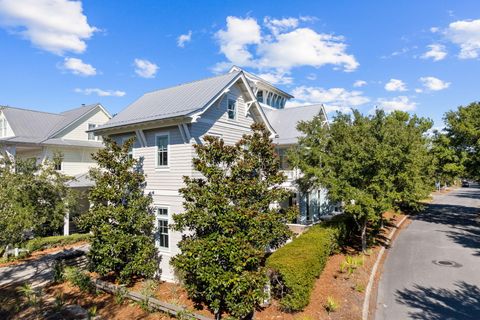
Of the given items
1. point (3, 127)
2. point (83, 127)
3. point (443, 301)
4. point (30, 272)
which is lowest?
point (30, 272)

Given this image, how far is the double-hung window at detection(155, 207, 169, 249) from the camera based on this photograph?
1602 cm

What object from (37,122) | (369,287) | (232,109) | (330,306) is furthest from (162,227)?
(37,122)

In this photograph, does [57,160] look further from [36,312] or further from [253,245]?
[253,245]

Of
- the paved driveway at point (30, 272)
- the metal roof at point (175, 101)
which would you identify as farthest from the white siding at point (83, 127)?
the paved driveway at point (30, 272)

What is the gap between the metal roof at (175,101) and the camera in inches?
612

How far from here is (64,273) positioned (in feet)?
53.6

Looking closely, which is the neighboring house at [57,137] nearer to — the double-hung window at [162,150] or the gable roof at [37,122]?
the gable roof at [37,122]

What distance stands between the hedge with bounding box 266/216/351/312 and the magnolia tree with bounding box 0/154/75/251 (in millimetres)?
9786

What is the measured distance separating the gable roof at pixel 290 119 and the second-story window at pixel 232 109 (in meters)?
9.53

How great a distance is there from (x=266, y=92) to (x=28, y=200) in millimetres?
26765

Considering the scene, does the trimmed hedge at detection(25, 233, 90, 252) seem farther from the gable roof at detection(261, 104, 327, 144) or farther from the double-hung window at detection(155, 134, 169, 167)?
the gable roof at detection(261, 104, 327, 144)

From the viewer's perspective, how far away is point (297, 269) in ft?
38.1

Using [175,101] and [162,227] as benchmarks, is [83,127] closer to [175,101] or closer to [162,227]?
[175,101]

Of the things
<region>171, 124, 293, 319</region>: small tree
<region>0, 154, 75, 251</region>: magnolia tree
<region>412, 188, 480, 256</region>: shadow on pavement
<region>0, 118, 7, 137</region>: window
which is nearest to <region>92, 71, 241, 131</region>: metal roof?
<region>171, 124, 293, 319</region>: small tree
